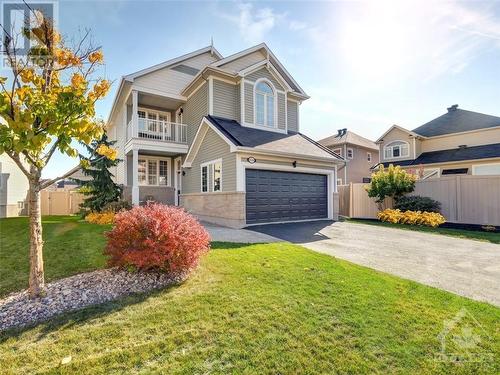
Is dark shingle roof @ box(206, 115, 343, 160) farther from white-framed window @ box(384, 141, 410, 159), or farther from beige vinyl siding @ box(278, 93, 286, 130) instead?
white-framed window @ box(384, 141, 410, 159)

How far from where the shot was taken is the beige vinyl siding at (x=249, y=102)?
14.1m

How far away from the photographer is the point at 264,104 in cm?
1469

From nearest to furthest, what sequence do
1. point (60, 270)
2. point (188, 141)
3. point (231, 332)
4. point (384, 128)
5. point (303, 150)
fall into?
point (231, 332) < point (60, 270) < point (303, 150) < point (188, 141) < point (384, 128)

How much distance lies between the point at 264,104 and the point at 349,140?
1915 cm

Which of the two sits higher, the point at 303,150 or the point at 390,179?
the point at 303,150

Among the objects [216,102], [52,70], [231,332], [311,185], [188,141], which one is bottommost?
[231,332]

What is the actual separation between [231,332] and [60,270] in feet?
13.1

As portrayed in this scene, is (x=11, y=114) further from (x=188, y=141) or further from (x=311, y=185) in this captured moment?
(x=188, y=141)

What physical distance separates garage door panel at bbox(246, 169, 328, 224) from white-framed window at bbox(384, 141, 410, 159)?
665 inches

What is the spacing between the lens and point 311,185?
13164 millimetres

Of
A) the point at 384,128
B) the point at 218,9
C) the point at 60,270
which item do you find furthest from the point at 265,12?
the point at 384,128

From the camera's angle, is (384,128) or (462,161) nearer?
(462,161)

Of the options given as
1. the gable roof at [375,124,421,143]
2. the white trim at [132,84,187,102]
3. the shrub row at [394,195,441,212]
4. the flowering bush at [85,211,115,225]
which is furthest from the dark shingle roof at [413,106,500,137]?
the flowering bush at [85,211,115,225]

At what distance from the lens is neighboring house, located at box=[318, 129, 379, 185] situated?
1188 inches
